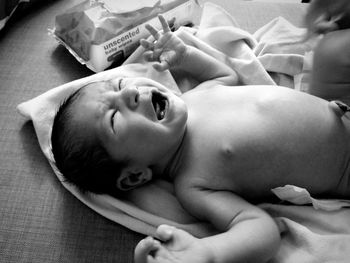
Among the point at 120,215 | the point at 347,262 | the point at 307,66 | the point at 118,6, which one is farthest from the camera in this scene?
the point at 118,6

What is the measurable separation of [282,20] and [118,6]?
52cm

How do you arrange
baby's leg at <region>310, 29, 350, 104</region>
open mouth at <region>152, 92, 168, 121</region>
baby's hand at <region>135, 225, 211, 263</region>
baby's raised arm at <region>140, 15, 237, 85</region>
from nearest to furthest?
baby's hand at <region>135, 225, 211, 263</region> → baby's leg at <region>310, 29, 350, 104</region> → open mouth at <region>152, 92, 168, 121</region> → baby's raised arm at <region>140, 15, 237, 85</region>

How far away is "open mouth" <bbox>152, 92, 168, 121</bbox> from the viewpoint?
0.94m

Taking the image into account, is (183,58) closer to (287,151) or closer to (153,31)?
(153,31)

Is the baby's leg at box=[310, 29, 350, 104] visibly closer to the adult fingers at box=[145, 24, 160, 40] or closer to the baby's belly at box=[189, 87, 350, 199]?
the baby's belly at box=[189, 87, 350, 199]

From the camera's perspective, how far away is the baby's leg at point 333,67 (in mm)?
827

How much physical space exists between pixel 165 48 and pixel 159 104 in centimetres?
23

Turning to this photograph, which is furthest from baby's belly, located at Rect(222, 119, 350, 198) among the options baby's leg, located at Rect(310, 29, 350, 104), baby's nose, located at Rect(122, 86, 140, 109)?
baby's nose, located at Rect(122, 86, 140, 109)

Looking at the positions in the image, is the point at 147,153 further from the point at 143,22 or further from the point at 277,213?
the point at 143,22

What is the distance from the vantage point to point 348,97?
921mm

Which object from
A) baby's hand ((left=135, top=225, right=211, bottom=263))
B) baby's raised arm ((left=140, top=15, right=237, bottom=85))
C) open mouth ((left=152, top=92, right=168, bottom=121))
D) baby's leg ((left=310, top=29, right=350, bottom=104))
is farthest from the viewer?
baby's raised arm ((left=140, top=15, right=237, bottom=85))

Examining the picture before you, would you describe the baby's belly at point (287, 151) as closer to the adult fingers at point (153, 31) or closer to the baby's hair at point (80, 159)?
the baby's hair at point (80, 159)

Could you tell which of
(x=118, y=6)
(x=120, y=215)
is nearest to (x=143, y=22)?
(x=118, y=6)

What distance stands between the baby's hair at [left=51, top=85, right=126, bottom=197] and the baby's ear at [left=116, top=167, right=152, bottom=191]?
1 cm
